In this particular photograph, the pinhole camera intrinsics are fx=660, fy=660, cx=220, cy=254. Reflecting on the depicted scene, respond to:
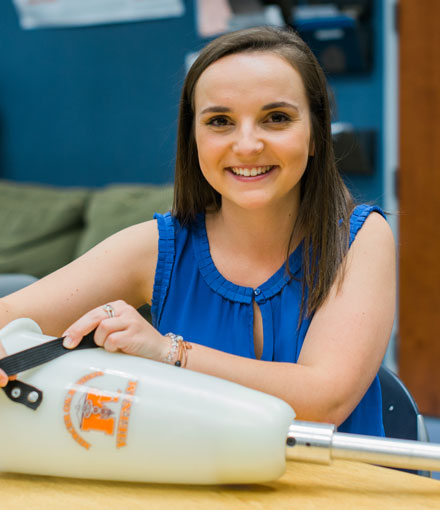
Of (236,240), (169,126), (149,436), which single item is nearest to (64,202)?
(169,126)

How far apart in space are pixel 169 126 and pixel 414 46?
1058 millimetres

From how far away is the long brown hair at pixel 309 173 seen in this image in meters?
1.08

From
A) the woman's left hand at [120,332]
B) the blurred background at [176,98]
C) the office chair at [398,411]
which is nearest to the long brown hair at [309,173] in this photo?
the office chair at [398,411]

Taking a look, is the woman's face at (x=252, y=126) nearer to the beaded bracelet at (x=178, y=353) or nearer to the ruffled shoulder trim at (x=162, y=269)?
the ruffled shoulder trim at (x=162, y=269)

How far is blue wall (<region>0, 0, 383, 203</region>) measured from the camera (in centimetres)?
293

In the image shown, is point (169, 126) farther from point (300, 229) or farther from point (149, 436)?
point (149, 436)

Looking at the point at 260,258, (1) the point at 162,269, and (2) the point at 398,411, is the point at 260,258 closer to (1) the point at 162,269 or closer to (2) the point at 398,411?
(1) the point at 162,269

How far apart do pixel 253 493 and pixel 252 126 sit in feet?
1.84

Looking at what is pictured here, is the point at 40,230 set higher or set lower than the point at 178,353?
lower

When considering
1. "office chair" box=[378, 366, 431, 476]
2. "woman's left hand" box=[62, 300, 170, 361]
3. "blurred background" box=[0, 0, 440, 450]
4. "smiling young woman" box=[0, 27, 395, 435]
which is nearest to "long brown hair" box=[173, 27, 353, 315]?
"smiling young woman" box=[0, 27, 395, 435]

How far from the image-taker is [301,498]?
26.8 inches

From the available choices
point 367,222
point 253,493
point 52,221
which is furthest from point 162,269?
point 52,221

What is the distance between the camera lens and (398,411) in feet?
3.76

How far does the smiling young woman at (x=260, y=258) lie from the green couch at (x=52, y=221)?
1.30m
